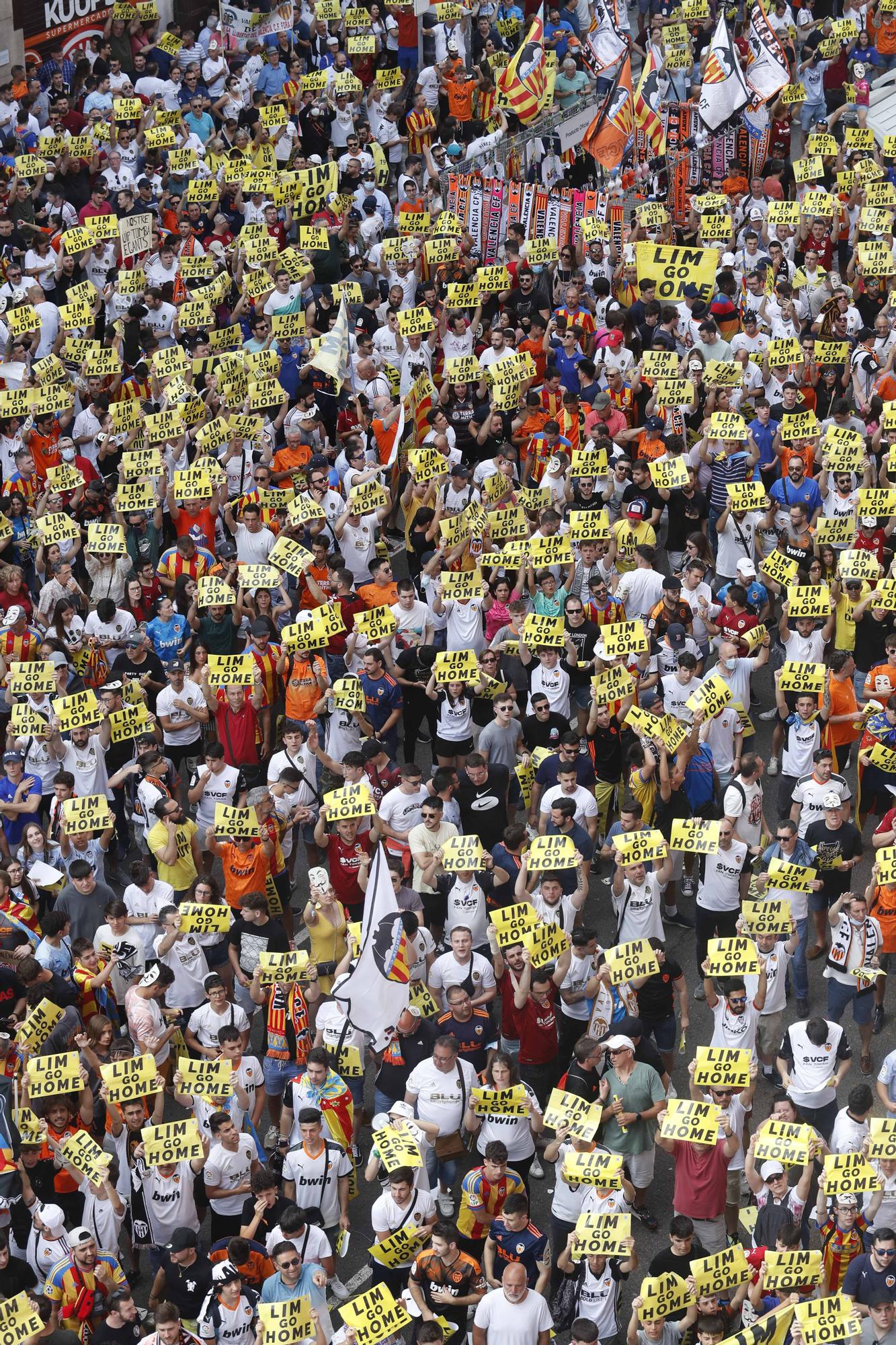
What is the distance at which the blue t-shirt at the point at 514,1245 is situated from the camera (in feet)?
41.9

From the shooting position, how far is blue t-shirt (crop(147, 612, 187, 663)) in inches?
706

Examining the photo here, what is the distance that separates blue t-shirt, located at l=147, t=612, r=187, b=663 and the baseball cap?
19.1ft

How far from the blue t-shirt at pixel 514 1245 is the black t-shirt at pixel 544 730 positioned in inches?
191

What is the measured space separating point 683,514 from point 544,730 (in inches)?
139

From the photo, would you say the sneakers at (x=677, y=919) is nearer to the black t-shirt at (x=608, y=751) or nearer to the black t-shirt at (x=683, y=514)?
the black t-shirt at (x=608, y=751)

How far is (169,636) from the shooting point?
17.9 meters

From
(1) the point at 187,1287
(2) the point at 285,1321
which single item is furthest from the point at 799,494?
(2) the point at 285,1321

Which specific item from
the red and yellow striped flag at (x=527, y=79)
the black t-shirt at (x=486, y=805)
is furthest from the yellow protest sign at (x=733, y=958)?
the red and yellow striped flag at (x=527, y=79)

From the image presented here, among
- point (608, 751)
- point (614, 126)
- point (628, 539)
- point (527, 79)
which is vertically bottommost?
point (608, 751)

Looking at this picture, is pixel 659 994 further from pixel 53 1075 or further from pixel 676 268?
pixel 676 268

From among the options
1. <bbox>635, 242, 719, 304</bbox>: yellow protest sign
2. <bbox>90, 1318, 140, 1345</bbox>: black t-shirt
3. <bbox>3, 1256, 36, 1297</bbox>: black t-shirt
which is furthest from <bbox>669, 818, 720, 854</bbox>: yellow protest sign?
<bbox>635, 242, 719, 304</bbox>: yellow protest sign

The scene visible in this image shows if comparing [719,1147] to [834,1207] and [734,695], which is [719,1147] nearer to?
[834,1207]

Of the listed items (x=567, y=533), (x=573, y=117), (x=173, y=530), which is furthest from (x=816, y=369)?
(x=573, y=117)

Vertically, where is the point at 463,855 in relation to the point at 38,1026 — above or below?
above
